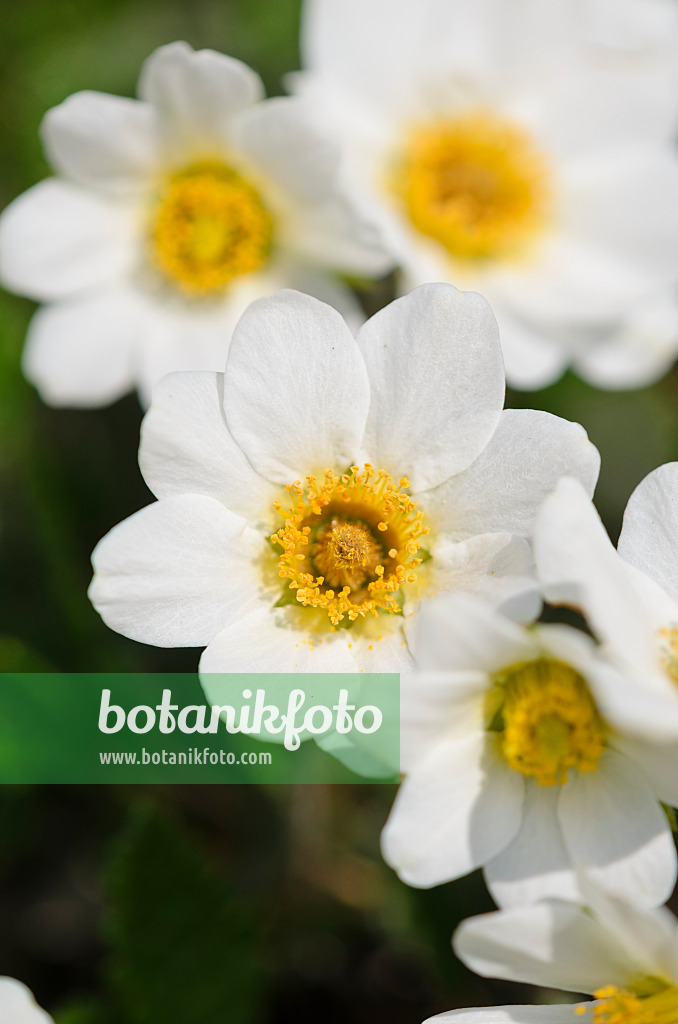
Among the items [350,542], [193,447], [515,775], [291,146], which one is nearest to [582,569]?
[515,775]

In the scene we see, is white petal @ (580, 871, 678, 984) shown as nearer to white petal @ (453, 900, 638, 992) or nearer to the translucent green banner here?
white petal @ (453, 900, 638, 992)

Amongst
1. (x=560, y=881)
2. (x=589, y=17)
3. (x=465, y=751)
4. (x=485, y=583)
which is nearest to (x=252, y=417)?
(x=485, y=583)

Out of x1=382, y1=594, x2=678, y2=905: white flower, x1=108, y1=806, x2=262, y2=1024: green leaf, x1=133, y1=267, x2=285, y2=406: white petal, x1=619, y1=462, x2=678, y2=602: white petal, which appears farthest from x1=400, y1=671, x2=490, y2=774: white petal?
x1=133, y1=267, x2=285, y2=406: white petal

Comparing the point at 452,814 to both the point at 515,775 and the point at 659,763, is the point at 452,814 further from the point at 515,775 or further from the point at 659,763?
the point at 659,763

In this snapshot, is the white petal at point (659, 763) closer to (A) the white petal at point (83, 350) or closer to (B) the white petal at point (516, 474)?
(B) the white petal at point (516, 474)

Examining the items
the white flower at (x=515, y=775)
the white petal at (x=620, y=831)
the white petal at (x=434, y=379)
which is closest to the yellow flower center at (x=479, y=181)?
the white petal at (x=434, y=379)
